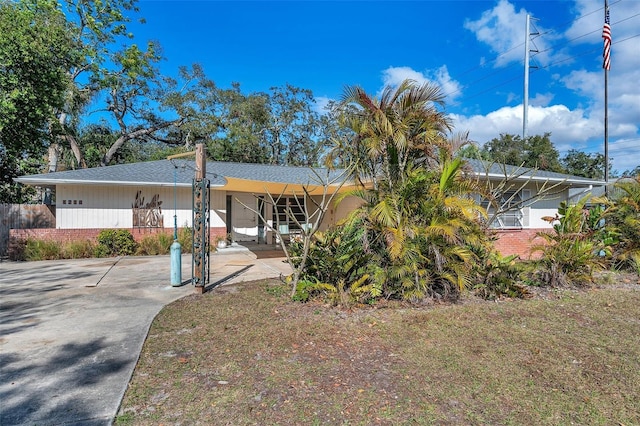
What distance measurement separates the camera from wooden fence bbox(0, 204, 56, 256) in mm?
12664

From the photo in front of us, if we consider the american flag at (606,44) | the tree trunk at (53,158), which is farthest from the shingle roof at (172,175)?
the tree trunk at (53,158)

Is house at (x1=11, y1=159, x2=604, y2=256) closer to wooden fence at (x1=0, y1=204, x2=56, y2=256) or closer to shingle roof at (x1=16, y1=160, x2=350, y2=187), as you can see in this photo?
shingle roof at (x1=16, y1=160, x2=350, y2=187)

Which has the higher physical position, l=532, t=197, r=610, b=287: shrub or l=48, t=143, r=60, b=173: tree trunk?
l=48, t=143, r=60, b=173: tree trunk

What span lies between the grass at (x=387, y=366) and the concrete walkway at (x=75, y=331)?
0.32 metres

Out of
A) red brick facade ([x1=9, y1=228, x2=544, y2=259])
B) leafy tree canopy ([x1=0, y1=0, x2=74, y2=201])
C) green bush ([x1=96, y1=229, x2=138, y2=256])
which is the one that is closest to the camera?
leafy tree canopy ([x1=0, y1=0, x2=74, y2=201])

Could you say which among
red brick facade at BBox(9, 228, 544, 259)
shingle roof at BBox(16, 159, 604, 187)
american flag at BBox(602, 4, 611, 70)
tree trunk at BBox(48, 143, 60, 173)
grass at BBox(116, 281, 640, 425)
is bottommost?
grass at BBox(116, 281, 640, 425)

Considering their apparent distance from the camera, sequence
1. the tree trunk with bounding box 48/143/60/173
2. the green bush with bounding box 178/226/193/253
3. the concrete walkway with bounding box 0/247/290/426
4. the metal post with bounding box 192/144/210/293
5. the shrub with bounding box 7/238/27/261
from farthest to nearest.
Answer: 1. the tree trunk with bounding box 48/143/60/173
2. the green bush with bounding box 178/226/193/253
3. the shrub with bounding box 7/238/27/261
4. the metal post with bounding box 192/144/210/293
5. the concrete walkway with bounding box 0/247/290/426

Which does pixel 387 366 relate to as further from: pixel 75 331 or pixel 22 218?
pixel 22 218

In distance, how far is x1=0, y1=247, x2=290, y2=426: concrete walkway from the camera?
10.6ft

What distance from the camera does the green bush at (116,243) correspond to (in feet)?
41.5

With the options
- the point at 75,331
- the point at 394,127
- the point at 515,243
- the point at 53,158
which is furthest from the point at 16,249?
the point at 515,243

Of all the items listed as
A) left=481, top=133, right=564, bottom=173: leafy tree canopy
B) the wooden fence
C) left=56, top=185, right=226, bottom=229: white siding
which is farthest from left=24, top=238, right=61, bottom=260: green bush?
left=481, top=133, right=564, bottom=173: leafy tree canopy

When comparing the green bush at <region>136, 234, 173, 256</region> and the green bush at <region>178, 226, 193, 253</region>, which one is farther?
the green bush at <region>178, 226, 193, 253</region>

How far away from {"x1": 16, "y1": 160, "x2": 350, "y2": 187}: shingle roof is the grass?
211 inches
